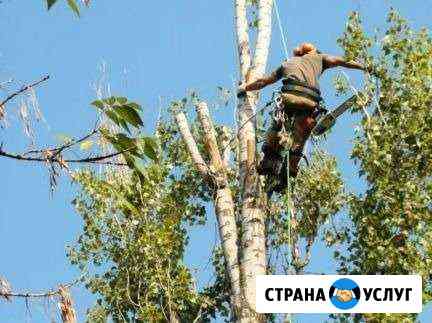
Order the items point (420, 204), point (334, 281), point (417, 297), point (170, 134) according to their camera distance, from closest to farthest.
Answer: point (334, 281), point (417, 297), point (420, 204), point (170, 134)

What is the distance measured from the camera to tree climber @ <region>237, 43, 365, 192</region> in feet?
27.6

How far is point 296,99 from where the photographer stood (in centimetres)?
837

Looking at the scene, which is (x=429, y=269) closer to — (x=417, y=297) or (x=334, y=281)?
(x=417, y=297)

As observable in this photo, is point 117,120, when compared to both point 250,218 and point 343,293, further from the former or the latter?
point 250,218

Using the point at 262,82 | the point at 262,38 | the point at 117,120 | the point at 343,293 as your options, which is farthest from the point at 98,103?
the point at 262,38

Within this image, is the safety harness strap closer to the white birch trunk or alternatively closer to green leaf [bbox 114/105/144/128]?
the white birch trunk

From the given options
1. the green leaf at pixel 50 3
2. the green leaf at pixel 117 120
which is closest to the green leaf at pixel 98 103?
the green leaf at pixel 117 120

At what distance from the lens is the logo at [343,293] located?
7828 mm

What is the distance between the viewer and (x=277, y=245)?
400 inches

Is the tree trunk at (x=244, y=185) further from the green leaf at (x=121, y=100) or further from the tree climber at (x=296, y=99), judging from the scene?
the green leaf at (x=121, y=100)

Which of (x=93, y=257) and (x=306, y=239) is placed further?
(x=93, y=257)

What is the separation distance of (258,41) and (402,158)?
1853 millimetres

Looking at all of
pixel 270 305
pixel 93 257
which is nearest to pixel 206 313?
pixel 93 257

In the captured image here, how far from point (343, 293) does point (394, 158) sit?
2.85 metres
